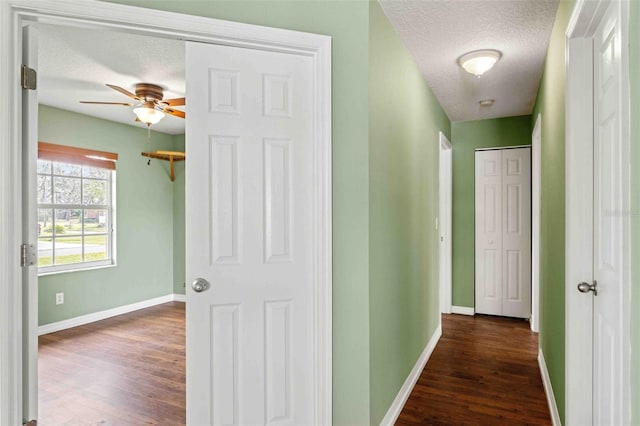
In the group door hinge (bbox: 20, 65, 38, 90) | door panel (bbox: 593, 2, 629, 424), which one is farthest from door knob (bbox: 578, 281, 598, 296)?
door hinge (bbox: 20, 65, 38, 90)

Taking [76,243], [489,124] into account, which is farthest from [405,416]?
[76,243]

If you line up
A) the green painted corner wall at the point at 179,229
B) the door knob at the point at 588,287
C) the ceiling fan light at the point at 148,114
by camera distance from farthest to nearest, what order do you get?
the green painted corner wall at the point at 179,229, the ceiling fan light at the point at 148,114, the door knob at the point at 588,287

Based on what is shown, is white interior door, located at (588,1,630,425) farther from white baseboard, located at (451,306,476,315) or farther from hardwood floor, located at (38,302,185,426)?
white baseboard, located at (451,306,476,315)

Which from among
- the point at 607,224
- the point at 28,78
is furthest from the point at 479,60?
the point at 28,78

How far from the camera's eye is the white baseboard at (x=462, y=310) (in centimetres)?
474

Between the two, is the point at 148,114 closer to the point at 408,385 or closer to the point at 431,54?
the point at 431,54

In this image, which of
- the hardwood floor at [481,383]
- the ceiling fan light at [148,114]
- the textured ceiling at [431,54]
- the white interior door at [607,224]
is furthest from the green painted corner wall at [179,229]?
the white interior door at [607,224]

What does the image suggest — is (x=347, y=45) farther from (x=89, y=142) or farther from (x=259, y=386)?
(x=89, y=142)

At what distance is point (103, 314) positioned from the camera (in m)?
4.78

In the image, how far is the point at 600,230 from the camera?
1.64 m

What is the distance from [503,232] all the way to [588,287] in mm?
3128

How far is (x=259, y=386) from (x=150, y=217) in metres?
4.36

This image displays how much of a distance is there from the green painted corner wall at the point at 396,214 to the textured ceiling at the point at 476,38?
108 mm

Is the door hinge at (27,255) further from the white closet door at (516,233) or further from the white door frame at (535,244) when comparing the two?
the white closet door at (516,233)
